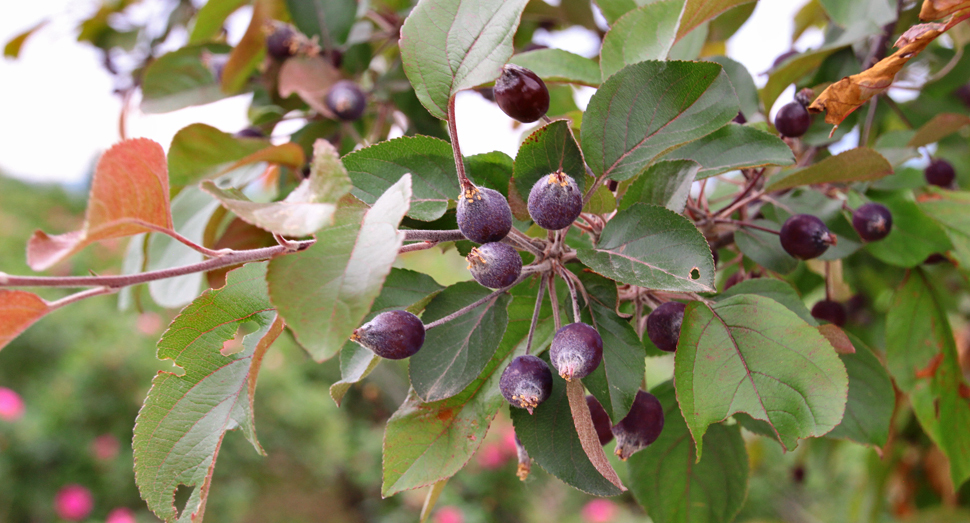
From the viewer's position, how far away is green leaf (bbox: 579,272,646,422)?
1.63 feet

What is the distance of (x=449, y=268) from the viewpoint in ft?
14.9

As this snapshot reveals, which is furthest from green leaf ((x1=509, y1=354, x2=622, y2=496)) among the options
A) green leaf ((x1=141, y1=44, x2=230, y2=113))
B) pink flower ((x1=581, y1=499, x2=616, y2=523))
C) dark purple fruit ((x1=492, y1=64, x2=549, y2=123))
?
pink flower ((x1=581, y1=499, x2=616, y2=523))

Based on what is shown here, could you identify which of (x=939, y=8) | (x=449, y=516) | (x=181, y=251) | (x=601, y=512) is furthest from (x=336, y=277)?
(x=601, y=512)

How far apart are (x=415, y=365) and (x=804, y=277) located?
→ 0.89m

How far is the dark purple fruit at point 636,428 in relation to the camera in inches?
21.2

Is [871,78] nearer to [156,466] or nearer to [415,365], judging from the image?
[415,365]

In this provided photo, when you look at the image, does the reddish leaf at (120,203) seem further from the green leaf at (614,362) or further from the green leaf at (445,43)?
the green leaf at (614,362)

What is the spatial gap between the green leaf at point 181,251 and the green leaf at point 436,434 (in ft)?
1.85

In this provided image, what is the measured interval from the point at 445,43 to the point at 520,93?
78 millimetres

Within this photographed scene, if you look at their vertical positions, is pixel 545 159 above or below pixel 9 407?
above

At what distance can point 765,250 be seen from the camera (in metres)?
0.68

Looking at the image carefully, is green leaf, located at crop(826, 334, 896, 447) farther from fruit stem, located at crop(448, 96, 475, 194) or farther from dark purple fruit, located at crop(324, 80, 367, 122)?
dark purple fruit, located at crop(324, 80, 367, 122)

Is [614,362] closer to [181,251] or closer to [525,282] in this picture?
[525,282]

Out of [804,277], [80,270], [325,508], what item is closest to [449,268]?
[325,508]
